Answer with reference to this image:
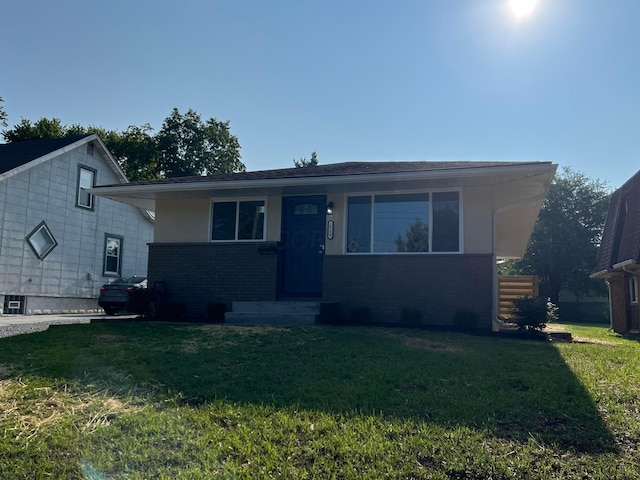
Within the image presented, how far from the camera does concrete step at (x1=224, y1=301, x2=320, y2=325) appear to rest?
9922 millimetres

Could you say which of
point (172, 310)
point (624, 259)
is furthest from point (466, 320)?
point (624, 259)

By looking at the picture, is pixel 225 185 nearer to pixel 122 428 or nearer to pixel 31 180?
pixel 122 428

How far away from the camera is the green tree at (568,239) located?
33.0 metres

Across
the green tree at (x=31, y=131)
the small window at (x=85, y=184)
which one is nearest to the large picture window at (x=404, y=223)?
the small window at (x=85, y=184)

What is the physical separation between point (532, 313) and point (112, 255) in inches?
647

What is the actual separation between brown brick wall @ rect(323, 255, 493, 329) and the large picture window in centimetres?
24

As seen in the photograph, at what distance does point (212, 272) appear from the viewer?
11531 mm

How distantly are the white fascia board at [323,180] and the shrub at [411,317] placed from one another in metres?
2.46

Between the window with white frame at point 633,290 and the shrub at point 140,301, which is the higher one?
the window with white frame at point 633,290

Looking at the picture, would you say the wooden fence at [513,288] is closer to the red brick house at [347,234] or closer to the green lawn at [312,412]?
the red brick house at [347,234]

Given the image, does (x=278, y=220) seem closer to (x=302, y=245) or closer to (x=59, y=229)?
(x=302, y=245)

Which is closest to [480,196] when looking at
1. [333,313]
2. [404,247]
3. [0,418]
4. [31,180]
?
[404,247]

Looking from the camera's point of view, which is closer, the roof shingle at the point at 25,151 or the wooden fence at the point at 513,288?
the wooden fence at the point at 513,288

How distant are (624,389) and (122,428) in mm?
4623
